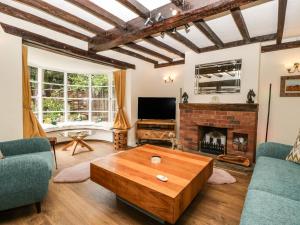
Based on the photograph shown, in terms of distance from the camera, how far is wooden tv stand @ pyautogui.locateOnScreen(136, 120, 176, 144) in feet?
14.5

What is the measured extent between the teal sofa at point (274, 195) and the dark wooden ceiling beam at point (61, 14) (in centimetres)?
285

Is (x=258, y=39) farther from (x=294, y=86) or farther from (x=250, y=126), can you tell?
(x=250, y=126)

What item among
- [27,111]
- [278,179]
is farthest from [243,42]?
[27,111]

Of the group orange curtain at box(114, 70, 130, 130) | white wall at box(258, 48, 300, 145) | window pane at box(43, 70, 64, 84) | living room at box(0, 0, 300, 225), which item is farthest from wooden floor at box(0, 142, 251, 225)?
window pane at box(43, 70, 64, 84)

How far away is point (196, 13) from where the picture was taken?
1.85 metres

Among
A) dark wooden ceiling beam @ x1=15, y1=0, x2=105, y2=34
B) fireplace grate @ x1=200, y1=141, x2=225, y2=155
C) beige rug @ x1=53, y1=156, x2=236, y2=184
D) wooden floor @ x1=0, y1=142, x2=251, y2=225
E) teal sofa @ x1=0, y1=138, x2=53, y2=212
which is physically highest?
dark wooden ceiling beam @ x1=15, y1=0, x2=105, y2=34

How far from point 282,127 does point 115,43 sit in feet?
11.6

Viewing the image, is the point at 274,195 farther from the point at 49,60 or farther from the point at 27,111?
the point at 49,60

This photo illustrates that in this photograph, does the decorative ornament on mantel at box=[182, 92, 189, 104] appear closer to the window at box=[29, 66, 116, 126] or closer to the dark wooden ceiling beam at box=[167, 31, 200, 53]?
the dark wooden ceiling beam at box=[167, 31, 200, 53]

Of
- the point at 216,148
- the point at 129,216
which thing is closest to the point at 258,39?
the point at 216,148

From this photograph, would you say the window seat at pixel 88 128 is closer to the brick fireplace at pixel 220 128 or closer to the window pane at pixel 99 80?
the window pane at pixel 99 80

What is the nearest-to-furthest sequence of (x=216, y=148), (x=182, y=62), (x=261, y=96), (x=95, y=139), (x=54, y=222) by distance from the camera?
(x=54, y=222)
(x=261, y=96)
(x=216, y=148)
(x=182, y=62)
(x=95, y=139)

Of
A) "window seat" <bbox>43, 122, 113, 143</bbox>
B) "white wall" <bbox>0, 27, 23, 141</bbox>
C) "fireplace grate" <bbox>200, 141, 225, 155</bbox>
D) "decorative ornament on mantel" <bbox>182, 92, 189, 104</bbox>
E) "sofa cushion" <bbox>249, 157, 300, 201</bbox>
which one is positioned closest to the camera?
"sofa cushion" <bbox>249, 157, 300, 201</bbox>

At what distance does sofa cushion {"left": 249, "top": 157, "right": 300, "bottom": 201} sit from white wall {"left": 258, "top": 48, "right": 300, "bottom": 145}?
1654 mm
